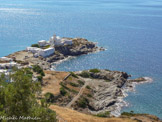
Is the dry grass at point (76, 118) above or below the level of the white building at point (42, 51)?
above

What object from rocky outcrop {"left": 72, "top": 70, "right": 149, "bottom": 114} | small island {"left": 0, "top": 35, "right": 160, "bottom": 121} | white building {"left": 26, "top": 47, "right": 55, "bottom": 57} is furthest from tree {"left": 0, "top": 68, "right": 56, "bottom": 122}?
white building {"left": 26, "top": 47, "right": 55, "bottom": 57}

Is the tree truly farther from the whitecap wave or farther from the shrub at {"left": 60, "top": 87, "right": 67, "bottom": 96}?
the shrub at {"left": 60, "top": 87, "right": 67, "bottom": 96}

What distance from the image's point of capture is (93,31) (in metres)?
132

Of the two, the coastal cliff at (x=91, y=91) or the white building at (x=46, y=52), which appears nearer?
the coastal cliff at (x=91, y=91)

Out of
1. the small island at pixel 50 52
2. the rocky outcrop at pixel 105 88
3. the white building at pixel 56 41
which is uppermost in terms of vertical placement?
the white building at pixel 56 41

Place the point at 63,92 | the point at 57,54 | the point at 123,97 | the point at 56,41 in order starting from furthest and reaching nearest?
the point at 56,41, the point at 57,54, the point at 123,97, the point at 63,92

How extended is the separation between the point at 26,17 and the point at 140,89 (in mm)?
132173

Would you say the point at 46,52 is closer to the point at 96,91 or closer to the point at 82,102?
the point at 96,91

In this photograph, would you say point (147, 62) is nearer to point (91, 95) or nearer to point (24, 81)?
point (91, 95)

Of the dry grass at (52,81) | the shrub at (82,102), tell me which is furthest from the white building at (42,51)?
the shrub at (82,102)

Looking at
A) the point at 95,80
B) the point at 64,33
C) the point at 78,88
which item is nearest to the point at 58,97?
the point at 78,88

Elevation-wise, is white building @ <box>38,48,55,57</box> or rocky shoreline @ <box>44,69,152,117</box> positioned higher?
white building @ <box>38,48,55,57</box>

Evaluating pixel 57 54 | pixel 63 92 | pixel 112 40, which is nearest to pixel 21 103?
pixel 63 92

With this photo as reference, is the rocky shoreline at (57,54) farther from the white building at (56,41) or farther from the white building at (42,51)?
the white building at (56,41)
